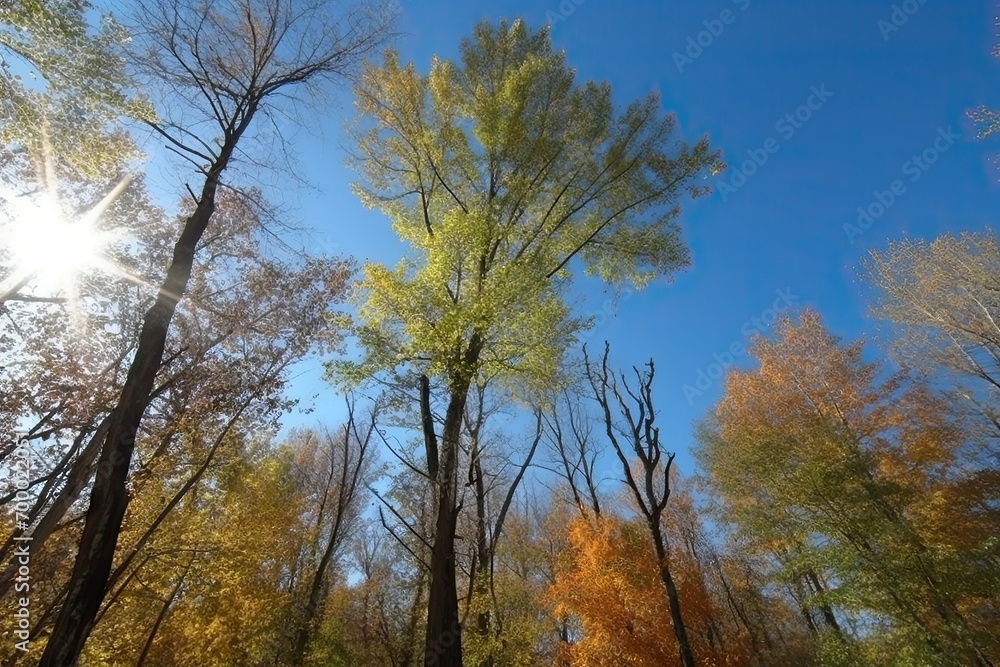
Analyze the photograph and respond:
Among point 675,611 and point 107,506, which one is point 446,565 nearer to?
point 107,506

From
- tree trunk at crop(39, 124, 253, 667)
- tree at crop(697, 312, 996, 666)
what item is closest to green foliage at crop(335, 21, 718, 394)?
tree trunk at crop(39, 124, 253, 667)

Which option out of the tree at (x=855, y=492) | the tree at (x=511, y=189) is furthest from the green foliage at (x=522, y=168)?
the tree at (x=855, y=492)

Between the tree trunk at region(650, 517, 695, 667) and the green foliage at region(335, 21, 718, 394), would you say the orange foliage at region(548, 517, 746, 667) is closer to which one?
the tree trunk at region(650, 517, 695, 667)

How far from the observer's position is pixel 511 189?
7949mm

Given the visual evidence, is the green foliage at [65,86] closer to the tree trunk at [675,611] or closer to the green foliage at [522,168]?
the green foliage at [522,168]

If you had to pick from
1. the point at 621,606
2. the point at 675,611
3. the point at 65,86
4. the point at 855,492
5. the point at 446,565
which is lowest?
the point at 675,611

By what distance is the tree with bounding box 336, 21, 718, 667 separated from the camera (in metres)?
6.54

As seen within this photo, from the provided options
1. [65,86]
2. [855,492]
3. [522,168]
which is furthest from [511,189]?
[855,492]

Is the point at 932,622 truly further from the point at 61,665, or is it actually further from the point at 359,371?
the point at 61,665

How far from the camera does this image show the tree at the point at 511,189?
21.5ft

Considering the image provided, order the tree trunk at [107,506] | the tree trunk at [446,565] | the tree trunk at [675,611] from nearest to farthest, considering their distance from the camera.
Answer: the tree trunk at [107,506] → the tree trunk at [446,565] → the tree trunk at [675,611]

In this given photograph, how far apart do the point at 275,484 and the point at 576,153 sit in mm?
12568

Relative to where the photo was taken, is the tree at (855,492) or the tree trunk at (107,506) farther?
the tree at (855,492)

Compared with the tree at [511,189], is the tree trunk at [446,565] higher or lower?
lower
